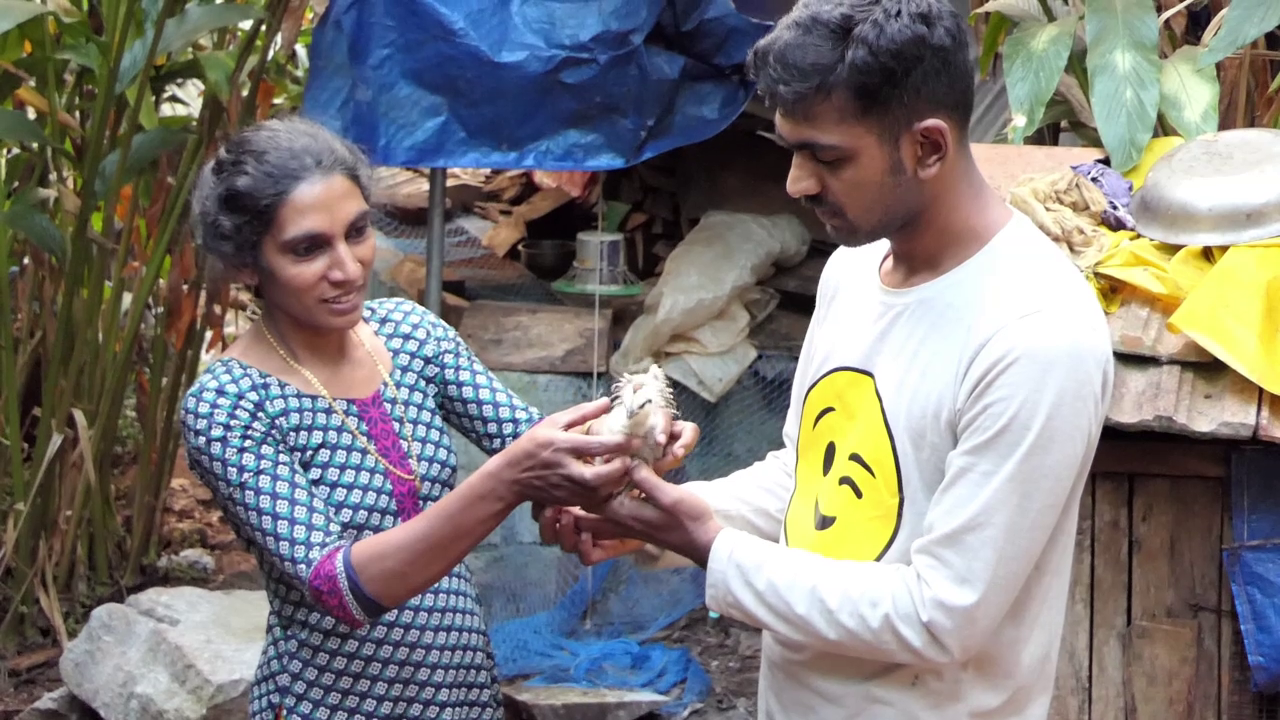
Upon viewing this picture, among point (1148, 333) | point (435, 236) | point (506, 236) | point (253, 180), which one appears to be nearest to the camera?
point (253, 180)

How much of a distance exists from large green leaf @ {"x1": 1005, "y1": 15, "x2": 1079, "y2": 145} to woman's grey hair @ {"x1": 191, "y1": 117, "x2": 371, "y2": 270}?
1.85 meters

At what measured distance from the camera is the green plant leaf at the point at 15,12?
2.72 m

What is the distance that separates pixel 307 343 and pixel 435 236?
1624 millimetres

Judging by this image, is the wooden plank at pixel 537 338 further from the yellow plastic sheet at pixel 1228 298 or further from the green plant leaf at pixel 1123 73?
the yellow plastic sheet at pixel 1228 298

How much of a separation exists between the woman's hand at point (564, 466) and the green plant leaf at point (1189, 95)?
1930 mm

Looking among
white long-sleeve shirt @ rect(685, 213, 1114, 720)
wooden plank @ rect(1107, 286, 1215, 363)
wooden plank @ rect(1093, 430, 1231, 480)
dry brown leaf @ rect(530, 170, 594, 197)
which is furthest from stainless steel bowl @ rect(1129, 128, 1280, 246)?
dry brown leaf @ rect(530, 170, 594, 197)

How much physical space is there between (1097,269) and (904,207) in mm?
1257

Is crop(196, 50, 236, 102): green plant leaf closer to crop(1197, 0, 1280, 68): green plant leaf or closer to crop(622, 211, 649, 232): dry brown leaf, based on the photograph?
crop(622, 211, 649, 232): dry brown leaf

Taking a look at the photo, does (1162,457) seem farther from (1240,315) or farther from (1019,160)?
(1019,160)

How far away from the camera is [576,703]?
3.35 metres

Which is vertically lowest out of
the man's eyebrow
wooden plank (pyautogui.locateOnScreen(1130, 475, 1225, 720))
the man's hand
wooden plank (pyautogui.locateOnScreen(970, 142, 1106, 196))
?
wooden plank (pyautogui.locateOnScreen(1130, 475, 1225, 720))

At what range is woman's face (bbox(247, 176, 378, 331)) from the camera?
1.86m

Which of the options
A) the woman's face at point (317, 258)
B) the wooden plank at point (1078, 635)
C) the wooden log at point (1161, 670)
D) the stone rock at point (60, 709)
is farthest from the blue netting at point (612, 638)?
the woman's face at point (317, 258)

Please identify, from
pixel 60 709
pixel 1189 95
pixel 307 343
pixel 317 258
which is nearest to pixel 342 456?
pixel 307 343
